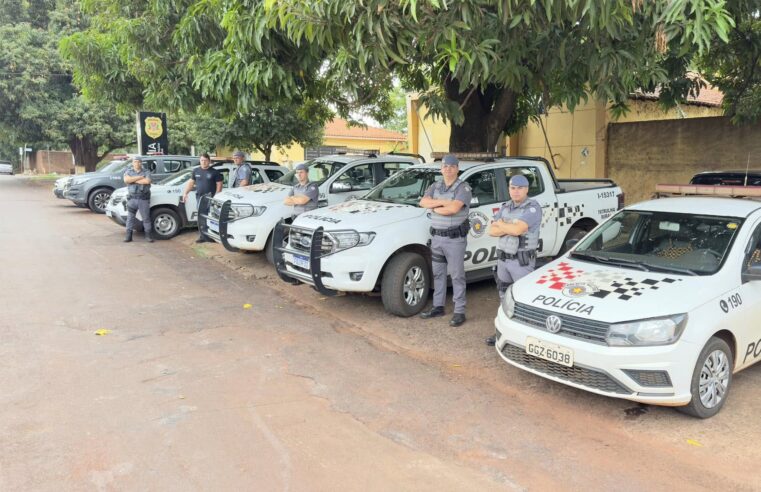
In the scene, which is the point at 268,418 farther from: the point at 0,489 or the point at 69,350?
the point at 69,350

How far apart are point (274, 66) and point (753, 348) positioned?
5548 millimetres

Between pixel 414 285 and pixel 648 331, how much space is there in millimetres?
3170

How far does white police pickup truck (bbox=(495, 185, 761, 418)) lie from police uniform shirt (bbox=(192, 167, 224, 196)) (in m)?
7.98

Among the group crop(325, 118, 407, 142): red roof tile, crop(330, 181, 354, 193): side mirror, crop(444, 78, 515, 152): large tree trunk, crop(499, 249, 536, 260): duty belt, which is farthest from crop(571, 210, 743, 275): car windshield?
crop(325, 118, 407, 142): red roof tile

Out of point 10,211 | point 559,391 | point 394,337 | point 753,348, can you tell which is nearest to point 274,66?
point 394,337

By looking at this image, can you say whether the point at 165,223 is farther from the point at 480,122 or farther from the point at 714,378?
the point at 714,378

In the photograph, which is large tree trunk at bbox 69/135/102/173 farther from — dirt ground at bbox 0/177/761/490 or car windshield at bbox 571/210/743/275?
car windshield at bbox 571/210/743/275

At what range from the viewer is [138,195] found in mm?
11562

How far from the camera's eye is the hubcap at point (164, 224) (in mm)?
12367

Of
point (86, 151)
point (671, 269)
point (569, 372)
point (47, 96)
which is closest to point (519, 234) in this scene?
point (671, 269)

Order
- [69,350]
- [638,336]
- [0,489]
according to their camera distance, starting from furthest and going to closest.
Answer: [69,350] → [638,336] → [0,489]

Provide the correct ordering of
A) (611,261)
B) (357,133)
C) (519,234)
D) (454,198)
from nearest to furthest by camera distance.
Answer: (611,261)
(519,234)
(454,198)
(357,133)

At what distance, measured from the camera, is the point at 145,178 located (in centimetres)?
1142

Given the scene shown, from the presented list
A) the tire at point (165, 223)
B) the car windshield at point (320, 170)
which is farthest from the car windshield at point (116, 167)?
the car windshield at point (320, 170)
